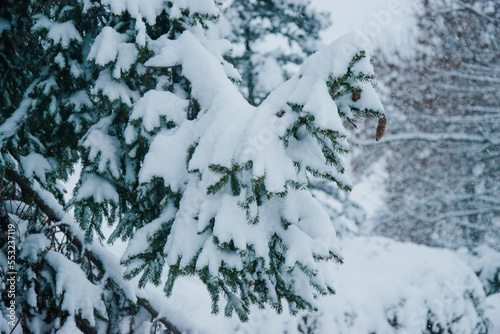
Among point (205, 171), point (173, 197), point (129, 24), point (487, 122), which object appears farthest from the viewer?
point (487, 122)

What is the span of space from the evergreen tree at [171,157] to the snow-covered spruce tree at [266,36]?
242 inches

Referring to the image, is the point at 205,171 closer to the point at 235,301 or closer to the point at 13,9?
the point at 235,301

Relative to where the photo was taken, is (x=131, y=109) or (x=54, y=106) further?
(x=54, y=106)

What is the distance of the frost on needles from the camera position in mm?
1847

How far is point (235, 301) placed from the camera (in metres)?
2.57

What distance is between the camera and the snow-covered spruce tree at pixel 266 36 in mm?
9297

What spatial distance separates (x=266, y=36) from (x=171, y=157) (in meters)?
8.10

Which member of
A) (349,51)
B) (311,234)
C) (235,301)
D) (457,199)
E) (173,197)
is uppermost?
(349,51)

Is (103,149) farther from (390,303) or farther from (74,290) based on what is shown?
(390,303)

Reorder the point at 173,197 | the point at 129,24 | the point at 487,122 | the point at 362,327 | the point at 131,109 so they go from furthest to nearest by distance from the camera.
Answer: the point at 487,122, the point at 362,327, the point at 129,24, the point at 131,109, the point at 173,197

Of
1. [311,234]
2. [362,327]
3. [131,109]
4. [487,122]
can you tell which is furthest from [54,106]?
[487,122]

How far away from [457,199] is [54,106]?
10.7 metres

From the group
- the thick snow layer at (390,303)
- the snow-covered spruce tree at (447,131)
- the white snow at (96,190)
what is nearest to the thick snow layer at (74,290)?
the white snow at (96,190)

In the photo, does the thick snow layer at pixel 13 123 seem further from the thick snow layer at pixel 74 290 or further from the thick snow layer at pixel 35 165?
the thick snow layer at pixel 74 290
